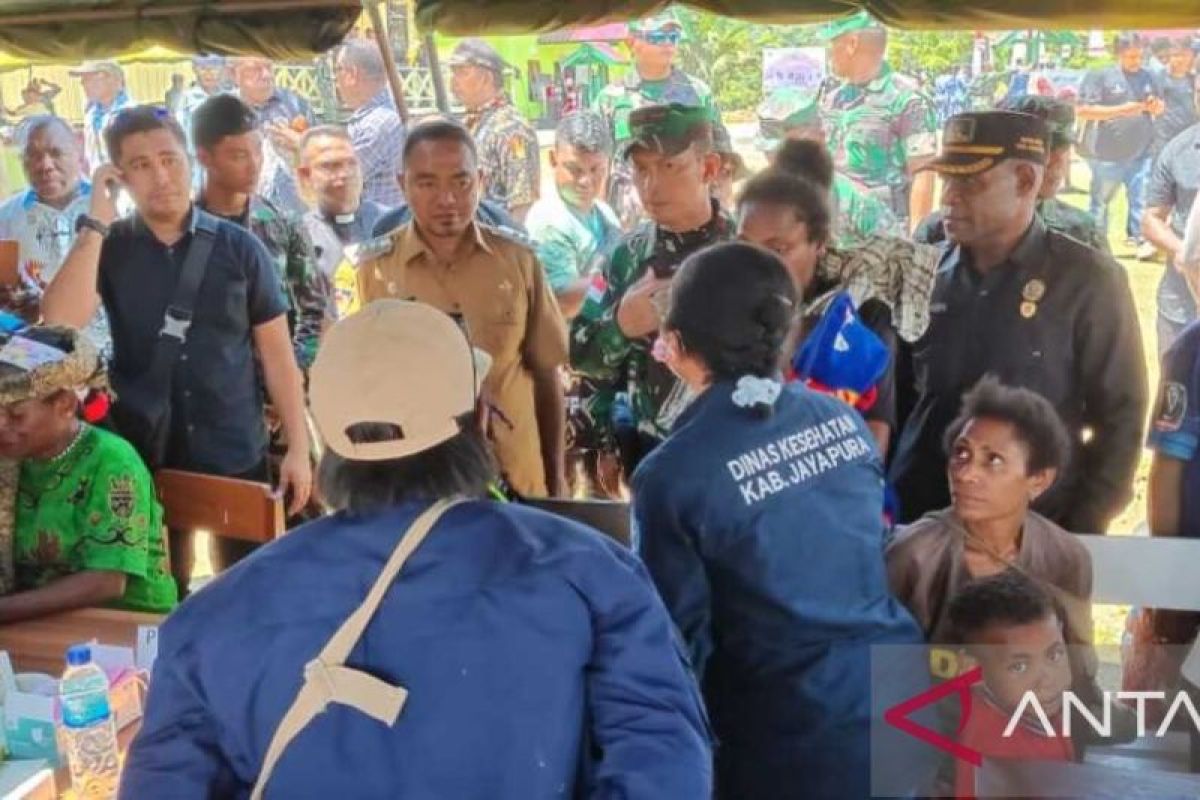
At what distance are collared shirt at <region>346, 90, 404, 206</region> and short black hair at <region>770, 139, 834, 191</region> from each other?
1.75 metres

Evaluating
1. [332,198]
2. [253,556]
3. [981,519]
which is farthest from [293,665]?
[332,198]

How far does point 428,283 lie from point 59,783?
58.9 inches

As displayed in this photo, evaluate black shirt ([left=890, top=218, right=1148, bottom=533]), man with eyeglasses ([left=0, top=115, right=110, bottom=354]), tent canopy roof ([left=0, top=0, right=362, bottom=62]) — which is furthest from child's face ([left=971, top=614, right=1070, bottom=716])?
man with eyeglasses ([left=0, top=115, right=110, bottom=354])

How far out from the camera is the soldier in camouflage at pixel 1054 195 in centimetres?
256

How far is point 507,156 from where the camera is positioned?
4012 mm

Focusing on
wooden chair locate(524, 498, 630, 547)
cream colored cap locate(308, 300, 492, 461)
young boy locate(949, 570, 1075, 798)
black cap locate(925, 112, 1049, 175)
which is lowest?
young boy locate(949, 570, 1075, 798)

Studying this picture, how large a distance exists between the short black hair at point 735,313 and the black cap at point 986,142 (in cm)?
92

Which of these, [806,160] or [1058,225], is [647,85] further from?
[1058,225]

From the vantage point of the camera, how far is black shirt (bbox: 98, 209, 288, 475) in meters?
2.80

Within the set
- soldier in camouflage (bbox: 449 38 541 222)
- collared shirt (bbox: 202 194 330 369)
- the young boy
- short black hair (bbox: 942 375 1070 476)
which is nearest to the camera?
the young boy

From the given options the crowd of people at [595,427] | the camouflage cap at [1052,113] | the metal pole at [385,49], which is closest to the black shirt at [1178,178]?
the crowd of people at [595,427]

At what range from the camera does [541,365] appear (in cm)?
285

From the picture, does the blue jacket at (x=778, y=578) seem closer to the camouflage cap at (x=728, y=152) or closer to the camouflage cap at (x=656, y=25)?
the camouflage cap at (x=728, y=152)

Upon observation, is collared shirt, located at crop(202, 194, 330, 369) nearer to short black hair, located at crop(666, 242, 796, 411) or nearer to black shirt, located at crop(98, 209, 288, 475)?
black shirt, located at crop(98, 209, 288, 475)
